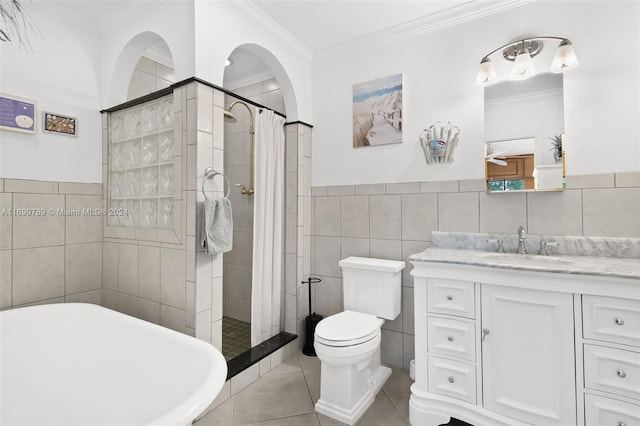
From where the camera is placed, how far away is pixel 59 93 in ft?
7.14

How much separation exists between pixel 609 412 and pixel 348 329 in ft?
4.05

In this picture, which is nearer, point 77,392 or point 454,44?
point 77,392

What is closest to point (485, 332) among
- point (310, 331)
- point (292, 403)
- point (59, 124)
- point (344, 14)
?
point (292, 403)

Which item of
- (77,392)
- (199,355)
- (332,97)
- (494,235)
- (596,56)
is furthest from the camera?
(332,97)

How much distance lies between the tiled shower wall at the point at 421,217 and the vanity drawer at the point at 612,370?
28.6 inches

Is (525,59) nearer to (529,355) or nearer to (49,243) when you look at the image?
(529,355)

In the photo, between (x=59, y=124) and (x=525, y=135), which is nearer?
(x=525, y=135)

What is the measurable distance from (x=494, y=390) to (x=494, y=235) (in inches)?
36.3

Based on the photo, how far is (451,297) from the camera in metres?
1.71

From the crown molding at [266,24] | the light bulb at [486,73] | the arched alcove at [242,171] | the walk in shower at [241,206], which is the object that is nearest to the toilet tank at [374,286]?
the arched alcove at [242,171]

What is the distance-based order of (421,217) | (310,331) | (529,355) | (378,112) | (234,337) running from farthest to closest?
(234,337), (310,331), (378,112), (421,217), (529,355)

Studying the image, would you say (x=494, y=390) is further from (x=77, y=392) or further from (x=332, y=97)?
(x=332, y=97)

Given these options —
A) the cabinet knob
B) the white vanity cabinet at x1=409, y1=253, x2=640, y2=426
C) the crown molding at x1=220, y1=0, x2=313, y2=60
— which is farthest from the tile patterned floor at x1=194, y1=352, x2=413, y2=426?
the crown molding at x1=220, y1=0, x2=313, y2=60

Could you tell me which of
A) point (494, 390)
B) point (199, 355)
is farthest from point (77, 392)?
point (494, 390)
